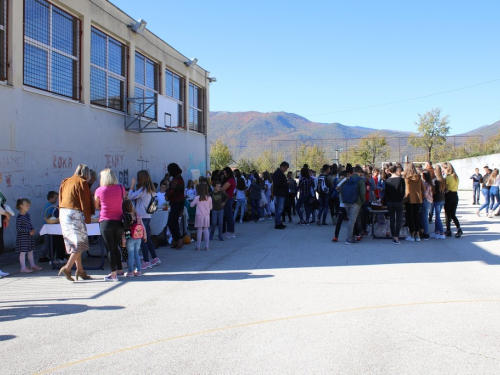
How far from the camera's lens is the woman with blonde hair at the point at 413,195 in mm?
11555

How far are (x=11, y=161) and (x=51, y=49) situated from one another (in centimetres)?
323

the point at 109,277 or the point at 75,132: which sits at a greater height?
the point at 75,132

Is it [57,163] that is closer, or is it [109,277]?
[109,277]

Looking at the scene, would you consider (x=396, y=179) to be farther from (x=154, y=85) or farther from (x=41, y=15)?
(x=154, y=85)

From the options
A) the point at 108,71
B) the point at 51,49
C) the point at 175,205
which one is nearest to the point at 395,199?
the point at 175,205

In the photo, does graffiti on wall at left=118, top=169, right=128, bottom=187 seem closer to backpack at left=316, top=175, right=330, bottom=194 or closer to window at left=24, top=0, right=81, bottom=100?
window at left=24, top=0, right=81, bottom=100

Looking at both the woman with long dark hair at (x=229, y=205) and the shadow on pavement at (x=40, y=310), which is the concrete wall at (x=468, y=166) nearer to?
the woman with long dark hair at (x=229, y=205)

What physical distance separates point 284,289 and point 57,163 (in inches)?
280

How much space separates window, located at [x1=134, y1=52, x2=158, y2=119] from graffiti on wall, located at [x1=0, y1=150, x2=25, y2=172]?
5.79 metres

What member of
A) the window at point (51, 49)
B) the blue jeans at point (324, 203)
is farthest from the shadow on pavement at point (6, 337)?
the blue jeans at point (324, 203)

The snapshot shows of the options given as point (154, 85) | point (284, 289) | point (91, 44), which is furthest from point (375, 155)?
point (284, 289)

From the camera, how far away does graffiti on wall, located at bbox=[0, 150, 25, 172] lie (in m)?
9.82

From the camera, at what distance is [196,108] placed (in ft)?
75.3

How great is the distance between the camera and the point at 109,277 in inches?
306
